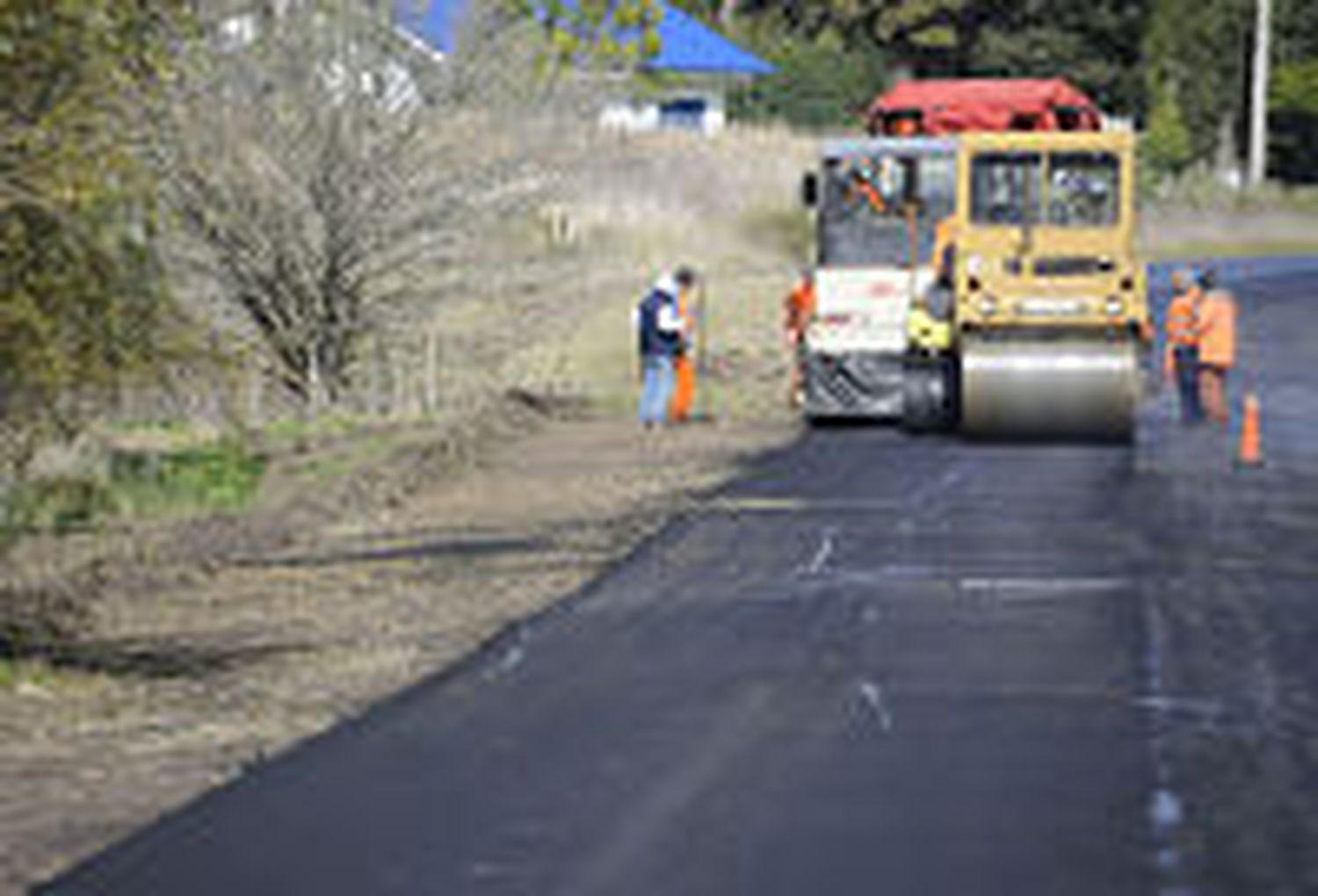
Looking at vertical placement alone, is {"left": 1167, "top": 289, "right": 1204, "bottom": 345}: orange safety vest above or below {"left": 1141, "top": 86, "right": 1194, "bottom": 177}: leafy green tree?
below

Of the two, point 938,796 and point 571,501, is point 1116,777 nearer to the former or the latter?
point 938,796

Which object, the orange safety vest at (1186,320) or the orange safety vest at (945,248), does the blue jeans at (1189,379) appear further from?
the orange safety vest at (945,248)

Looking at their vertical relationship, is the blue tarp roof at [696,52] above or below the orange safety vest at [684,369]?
above

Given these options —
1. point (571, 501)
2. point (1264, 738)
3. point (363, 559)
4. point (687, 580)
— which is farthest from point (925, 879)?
point (571, 501)

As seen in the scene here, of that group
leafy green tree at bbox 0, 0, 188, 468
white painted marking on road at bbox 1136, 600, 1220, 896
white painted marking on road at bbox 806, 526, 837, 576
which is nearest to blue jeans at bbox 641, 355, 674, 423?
white painted marking on road at bbox 806, 526, 837, 576

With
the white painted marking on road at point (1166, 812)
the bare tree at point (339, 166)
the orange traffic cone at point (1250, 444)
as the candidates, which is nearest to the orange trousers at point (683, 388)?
the bare tree at point (339, 166)

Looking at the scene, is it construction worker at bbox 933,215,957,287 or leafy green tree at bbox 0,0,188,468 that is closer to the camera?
leafy green tree at bbox 0,0,188,468

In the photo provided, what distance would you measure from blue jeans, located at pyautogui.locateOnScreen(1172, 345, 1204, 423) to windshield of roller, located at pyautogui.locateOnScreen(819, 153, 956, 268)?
301cm

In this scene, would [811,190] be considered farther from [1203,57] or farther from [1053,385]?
[1203,57]

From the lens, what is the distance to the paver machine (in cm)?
2691

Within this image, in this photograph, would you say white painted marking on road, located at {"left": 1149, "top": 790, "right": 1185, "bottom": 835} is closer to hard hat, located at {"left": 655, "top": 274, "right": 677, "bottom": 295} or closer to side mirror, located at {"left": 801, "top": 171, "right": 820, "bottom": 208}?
side mirror, located at {"left": 801, "top": 171, "right": 820, "bottom": 208}

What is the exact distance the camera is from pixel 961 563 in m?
19.6

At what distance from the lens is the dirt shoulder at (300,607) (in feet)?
41.9

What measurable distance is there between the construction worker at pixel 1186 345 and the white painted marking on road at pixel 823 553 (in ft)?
29.3
